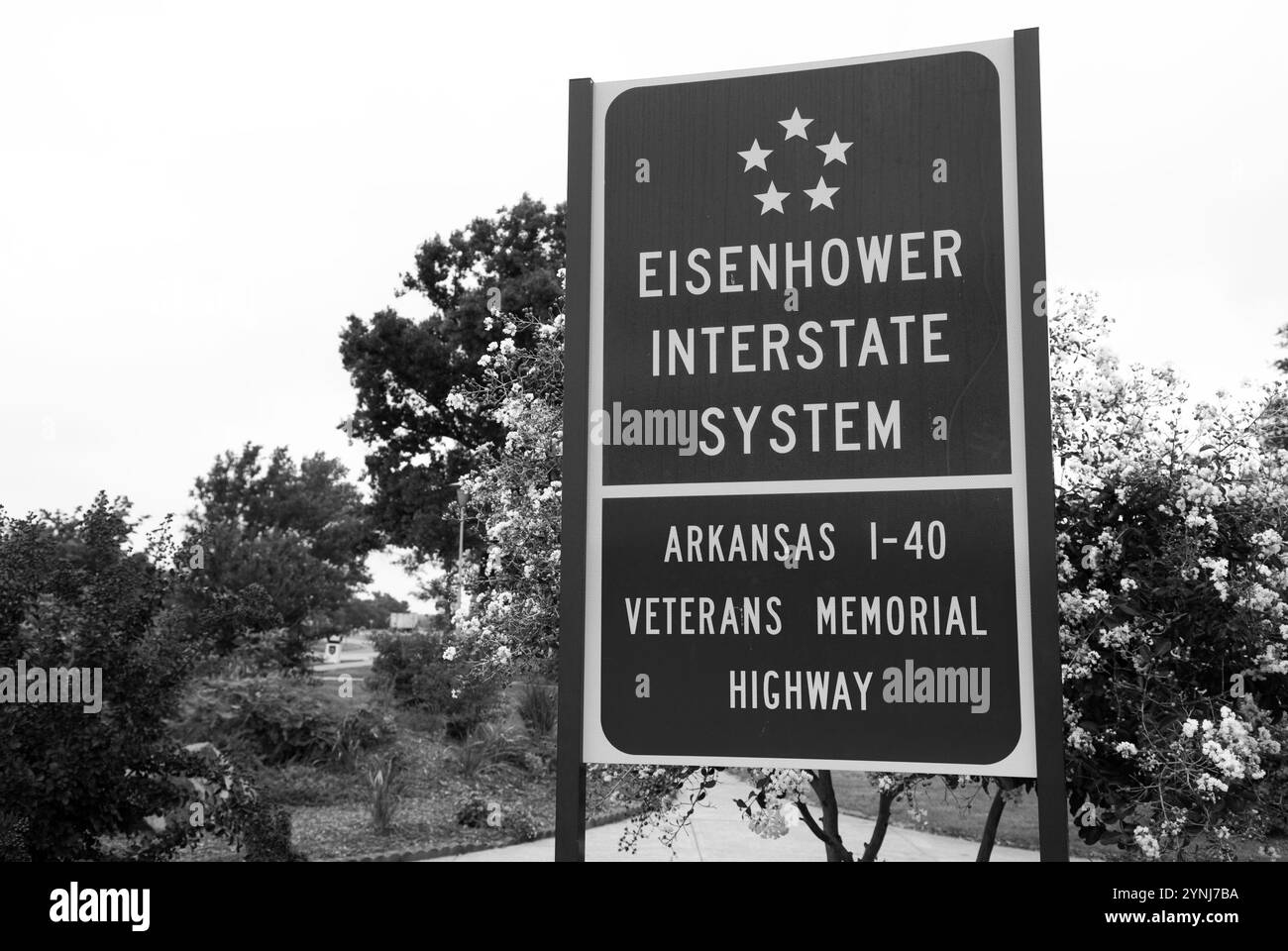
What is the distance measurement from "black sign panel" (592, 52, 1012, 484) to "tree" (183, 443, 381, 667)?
466cm

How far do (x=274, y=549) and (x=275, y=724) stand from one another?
10598 millimetres

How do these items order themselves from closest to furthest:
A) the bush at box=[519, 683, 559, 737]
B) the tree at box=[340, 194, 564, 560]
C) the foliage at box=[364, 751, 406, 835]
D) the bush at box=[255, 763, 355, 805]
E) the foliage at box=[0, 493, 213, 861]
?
the foliage at box=[0, 493, 213, 861]
the foliage at box=[364, 751, 406, 835]
the bush at box=[255, 763, 355, 805]
the bush at box=[519, 683, 559, 737]
the tree at box=[340, 194, 564, 560]

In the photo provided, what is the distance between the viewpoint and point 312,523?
3834cm

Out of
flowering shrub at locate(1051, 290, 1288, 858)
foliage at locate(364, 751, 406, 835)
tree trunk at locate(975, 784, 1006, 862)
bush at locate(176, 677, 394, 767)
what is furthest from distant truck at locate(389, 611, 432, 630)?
flowering shrub at locate(1051, 290, 1288, 858)

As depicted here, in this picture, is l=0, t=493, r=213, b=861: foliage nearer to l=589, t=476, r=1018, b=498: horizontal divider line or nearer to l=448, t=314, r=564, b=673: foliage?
l=448, t=314, r=564, b=673: foliage

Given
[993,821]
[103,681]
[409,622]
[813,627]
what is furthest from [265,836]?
[409,622]

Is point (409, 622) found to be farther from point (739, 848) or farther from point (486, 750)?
point (739, 848)

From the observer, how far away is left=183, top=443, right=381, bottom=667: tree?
8086mm

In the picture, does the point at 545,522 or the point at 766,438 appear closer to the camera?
the point at 766,438

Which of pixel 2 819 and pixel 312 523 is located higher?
pixel 312 523

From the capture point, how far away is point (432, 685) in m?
13.6
